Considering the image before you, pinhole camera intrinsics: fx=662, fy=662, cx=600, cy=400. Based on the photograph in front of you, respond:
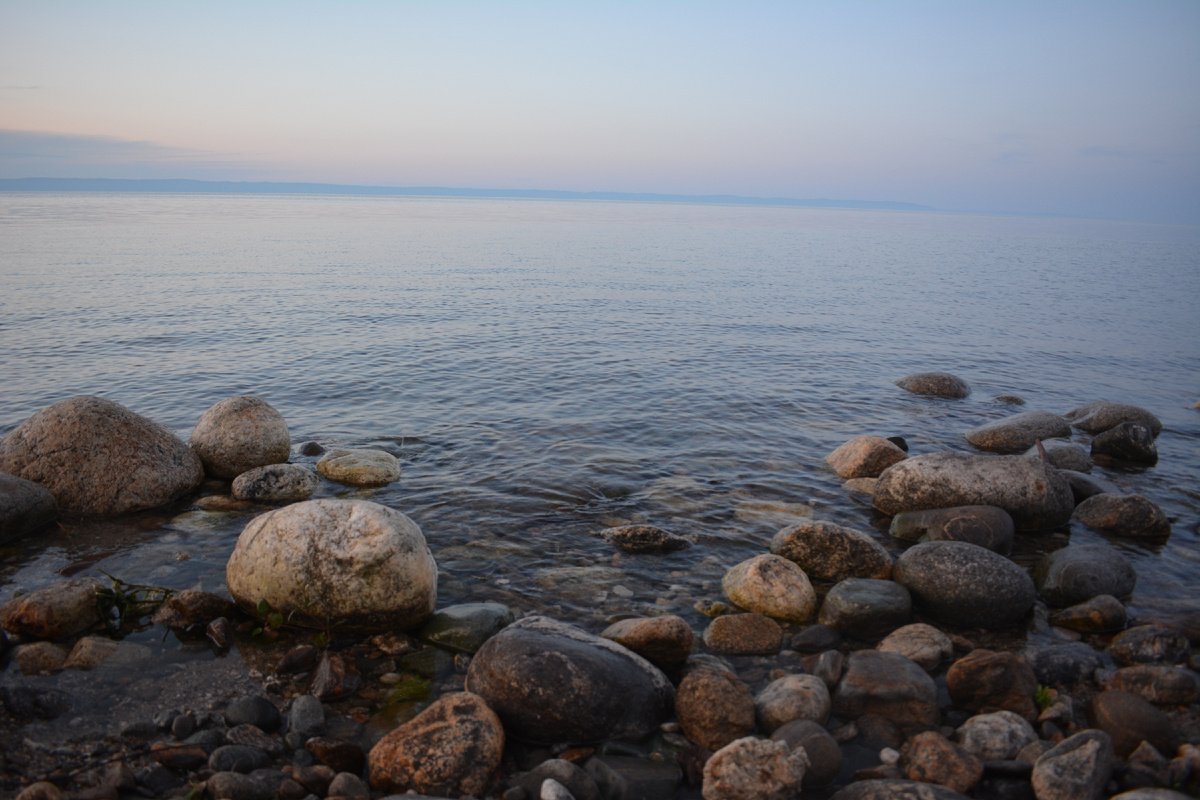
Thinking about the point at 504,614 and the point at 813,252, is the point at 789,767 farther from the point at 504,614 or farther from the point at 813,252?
the point at 813,252

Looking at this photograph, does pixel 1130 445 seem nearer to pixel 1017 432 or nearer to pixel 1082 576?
pixel 1017 432

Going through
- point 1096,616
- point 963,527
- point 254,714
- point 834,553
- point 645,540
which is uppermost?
point 963,527

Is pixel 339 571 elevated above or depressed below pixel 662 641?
above

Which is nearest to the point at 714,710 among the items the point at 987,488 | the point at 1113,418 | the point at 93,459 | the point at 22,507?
the point at 987,488

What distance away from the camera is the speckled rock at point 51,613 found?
700cm

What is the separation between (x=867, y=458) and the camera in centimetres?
1268

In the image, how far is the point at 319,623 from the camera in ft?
24.3

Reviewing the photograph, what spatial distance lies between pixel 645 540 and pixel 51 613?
7.03 metres

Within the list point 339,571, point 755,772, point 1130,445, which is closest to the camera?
point 755,772

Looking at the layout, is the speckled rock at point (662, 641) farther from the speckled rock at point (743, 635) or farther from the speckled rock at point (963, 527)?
the speckled rock at point (963, 527)

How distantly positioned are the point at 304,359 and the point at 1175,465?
74.4ft

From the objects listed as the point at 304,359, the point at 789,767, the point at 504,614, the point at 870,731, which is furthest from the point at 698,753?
the point at 304,359

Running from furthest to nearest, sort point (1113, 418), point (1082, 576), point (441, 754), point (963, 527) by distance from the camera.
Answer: point (1113, 418) → point (963, 527) → point (1082, 576) → point (441, 754)

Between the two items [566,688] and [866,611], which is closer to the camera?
[566,688]
